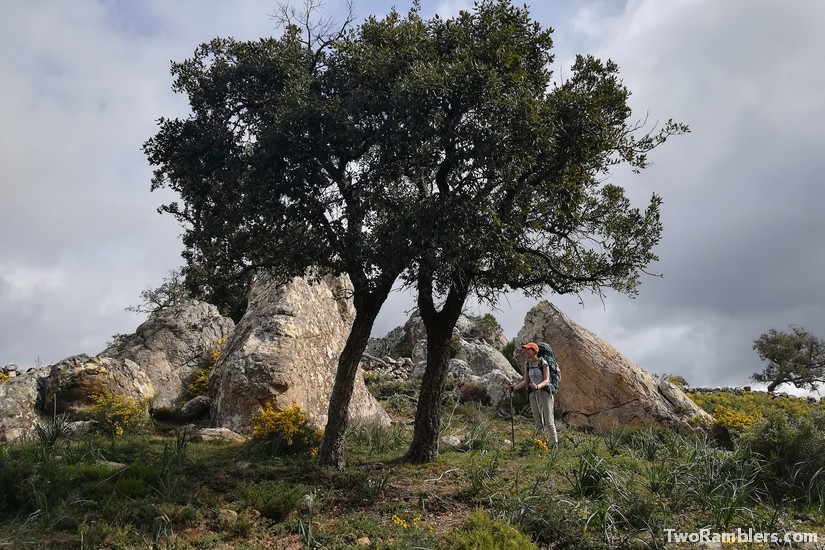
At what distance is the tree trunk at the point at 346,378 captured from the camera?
13.2 metres

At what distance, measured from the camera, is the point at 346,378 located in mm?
13562

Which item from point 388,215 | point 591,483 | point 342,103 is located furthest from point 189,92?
point 591,483

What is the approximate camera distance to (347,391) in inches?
533

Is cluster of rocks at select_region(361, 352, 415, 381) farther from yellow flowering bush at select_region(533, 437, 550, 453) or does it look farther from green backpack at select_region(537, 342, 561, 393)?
yellow flowering bush at select_region(533, 437, 550, 453)

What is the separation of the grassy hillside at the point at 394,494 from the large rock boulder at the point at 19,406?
3055 millimetres

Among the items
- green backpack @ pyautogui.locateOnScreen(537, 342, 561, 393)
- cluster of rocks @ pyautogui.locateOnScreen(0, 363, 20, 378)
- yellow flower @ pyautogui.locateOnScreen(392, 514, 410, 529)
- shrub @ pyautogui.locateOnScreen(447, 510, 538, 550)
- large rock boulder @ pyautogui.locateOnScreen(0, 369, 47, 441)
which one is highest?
green backpack @ pyautogui.locateOnScreen(537, 342, 561, 393)

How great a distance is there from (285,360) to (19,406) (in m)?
7.22

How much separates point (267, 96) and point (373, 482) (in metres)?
8.22

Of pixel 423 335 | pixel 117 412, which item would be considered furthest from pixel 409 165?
pixel 423 335

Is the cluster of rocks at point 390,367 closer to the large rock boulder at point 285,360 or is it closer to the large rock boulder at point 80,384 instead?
the large rock boulder at point 285,360

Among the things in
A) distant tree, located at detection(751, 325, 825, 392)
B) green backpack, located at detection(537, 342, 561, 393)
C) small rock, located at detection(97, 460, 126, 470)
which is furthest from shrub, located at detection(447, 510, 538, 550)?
distant tree, located at detection(751, 325, 825, 392)

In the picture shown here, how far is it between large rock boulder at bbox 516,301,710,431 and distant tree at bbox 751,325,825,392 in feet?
92.3

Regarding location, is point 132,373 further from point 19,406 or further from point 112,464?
point 112,464

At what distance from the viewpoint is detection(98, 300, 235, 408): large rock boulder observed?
69.8 ft
